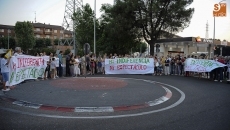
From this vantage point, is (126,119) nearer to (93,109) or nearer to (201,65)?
(93,109)

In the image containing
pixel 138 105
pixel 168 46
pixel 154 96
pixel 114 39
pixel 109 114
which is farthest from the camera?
pixel 168 46

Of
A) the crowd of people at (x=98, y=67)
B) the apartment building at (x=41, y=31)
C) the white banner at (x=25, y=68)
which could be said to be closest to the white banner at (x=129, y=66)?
the crowd of people at (x=98, y=67)

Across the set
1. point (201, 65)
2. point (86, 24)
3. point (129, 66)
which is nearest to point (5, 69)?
point (129, 66)

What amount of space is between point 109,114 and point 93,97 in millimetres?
2057

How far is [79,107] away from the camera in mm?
6805

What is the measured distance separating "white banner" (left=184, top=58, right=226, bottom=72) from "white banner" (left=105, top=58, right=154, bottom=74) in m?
3.39

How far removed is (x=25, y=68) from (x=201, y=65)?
13.4m

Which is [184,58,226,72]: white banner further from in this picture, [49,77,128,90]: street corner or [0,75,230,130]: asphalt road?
[0,75,230,130]: asphalt road

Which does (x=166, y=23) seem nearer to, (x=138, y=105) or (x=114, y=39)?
(x=114, y=39)

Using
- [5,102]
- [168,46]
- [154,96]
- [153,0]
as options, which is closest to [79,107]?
[5,102]

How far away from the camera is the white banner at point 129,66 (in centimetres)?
1888

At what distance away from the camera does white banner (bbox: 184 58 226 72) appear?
15.1 metres

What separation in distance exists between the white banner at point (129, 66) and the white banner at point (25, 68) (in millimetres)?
6766

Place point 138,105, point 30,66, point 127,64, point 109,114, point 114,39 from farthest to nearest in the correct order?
point 114,39 < point 127,64 < point 30,66 < point 138,105 < point 109,114
